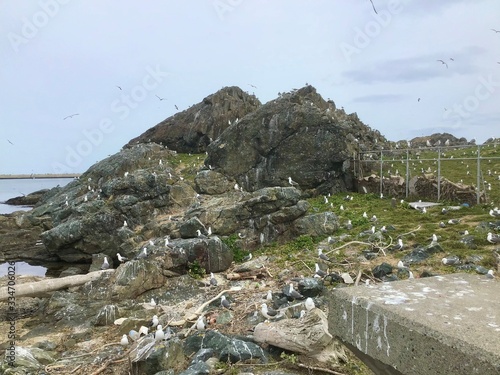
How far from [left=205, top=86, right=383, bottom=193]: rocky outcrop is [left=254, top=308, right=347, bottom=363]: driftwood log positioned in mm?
20725

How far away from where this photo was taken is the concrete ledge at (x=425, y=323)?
305 centimetres

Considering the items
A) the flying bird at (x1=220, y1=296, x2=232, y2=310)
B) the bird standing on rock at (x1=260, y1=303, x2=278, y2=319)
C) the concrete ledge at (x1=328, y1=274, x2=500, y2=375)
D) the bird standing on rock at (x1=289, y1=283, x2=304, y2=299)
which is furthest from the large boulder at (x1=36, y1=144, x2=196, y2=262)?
the concrete ledge at (x1=328, y1=274, x2=500, y2=375)

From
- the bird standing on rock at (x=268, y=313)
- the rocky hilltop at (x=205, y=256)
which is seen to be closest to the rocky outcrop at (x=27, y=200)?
the rocky hilltop at (x=205, y=256)

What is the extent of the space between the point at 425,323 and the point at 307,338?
369 cm

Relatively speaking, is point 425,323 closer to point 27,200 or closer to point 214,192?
point 214,192

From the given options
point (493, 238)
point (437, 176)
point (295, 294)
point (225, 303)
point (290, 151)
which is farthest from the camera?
point (290, 151)

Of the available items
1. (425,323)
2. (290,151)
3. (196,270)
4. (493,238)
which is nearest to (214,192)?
(290,151)

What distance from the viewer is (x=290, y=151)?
28391mm

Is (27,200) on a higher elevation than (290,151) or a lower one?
lower

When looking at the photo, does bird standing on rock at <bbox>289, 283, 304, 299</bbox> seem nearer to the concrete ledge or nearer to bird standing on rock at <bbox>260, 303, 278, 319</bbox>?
bird standing on rock at <bbox>260, 303, 278, 319</bbox>

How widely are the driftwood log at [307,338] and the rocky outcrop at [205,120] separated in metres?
40.1

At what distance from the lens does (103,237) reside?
22750mm

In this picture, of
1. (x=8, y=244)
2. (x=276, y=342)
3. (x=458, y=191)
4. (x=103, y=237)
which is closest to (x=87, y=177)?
(x=8, y=244)

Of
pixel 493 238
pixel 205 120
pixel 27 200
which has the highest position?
pixel 205 120
